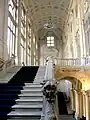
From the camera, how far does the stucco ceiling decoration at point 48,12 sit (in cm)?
2299

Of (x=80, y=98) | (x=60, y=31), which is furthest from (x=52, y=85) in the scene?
(x=60, y=31)

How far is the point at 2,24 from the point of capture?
1077 cm

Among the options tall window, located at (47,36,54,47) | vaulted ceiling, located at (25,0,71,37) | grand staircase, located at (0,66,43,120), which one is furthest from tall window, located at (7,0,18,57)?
tall window, located at (47,36,54,47)

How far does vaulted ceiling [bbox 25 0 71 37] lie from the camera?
75.3ft

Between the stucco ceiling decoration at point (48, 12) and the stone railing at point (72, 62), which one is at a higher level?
the stucco ceiling decoration at point (48, 12)

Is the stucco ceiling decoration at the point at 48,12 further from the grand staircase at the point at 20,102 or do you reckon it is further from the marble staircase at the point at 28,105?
the marble staircase at the point at 28,105

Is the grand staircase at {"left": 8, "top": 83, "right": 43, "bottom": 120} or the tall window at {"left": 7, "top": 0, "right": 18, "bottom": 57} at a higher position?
the tall window at {"left": 7, "top": 0, "right": 18, "bottom": 57}

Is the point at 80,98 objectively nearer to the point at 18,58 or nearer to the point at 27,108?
the point at 18,58

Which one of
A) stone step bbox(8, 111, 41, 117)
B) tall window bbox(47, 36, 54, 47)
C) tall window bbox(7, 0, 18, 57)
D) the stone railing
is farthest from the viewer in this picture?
tall window bbox(47, 36, 54, 47)

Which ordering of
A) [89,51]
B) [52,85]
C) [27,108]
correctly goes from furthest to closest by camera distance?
[89,51]
[27,108]
[52,85]

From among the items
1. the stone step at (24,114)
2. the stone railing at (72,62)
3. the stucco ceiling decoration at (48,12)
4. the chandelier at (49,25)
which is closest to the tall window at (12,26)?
the stone railing at (72,62)

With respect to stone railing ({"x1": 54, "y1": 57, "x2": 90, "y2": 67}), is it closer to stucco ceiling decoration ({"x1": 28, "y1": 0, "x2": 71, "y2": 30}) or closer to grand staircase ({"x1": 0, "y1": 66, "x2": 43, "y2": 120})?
grand staircase ({"x1": 0, "y1": 66, "x2": 43, "y2": 120})

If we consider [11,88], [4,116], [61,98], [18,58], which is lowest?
[61,98]

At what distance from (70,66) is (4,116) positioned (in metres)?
10.3
